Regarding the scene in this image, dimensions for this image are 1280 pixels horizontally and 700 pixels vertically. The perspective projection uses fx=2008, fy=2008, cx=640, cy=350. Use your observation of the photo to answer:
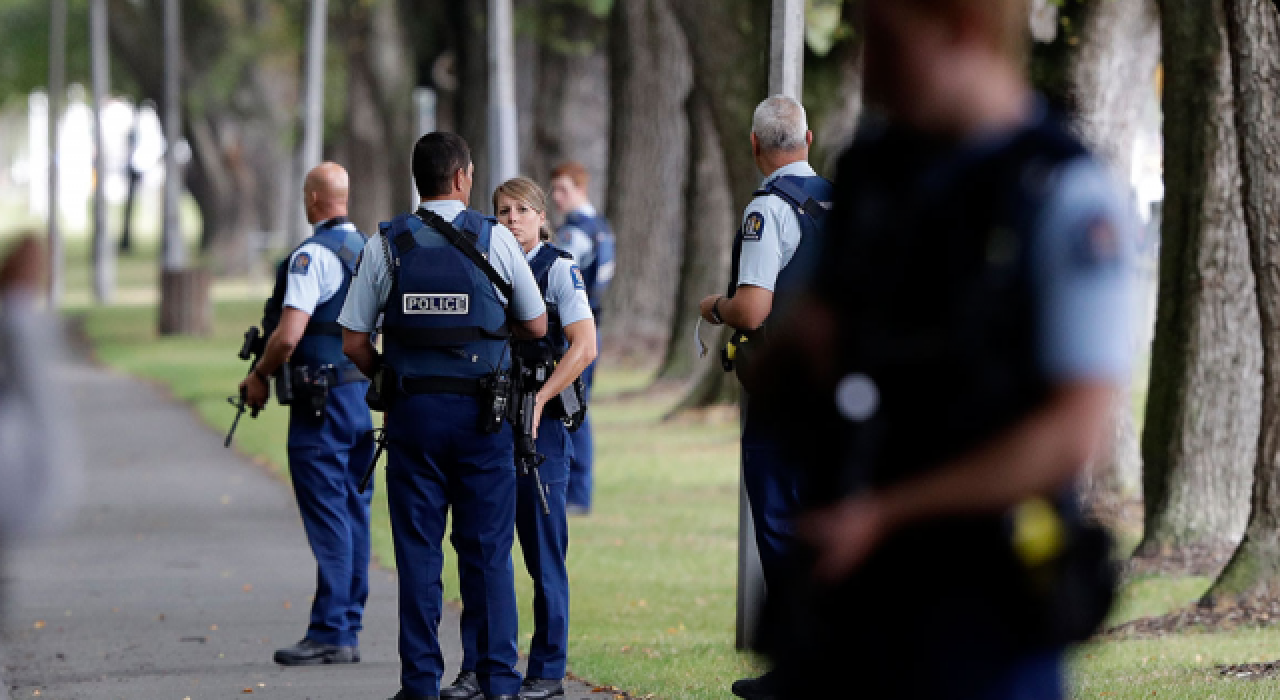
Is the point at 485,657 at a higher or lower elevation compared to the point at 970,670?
lower

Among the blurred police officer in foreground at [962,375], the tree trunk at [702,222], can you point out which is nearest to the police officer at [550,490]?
the blurred police officer in foreground at [962,375]

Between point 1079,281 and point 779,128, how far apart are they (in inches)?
143

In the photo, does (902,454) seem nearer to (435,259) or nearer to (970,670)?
(970,670)

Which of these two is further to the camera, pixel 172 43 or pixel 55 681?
pixel 172 43

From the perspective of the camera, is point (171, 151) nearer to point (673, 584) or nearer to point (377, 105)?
point (377, 105)

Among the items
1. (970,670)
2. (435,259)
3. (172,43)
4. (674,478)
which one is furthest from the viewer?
(172,43)

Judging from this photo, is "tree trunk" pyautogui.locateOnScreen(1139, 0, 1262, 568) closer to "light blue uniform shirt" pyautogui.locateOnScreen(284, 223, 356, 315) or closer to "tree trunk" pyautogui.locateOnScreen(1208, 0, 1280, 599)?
"tree trunk" pyautogui.locateOnScreen(1208, 0, 1280, 599)

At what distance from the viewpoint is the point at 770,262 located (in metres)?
6.01

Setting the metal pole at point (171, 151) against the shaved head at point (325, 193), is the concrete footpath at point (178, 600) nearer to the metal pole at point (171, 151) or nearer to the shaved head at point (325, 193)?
the shaved head at point (325, 193)

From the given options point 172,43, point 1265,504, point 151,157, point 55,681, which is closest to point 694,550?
point 1265,504

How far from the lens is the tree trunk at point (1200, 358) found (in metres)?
9.32

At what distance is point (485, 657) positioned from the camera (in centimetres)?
632

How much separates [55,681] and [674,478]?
740cm

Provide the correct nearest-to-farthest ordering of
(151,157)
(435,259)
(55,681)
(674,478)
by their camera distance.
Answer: (435,259), (55,681), (674,478), (151,157)
